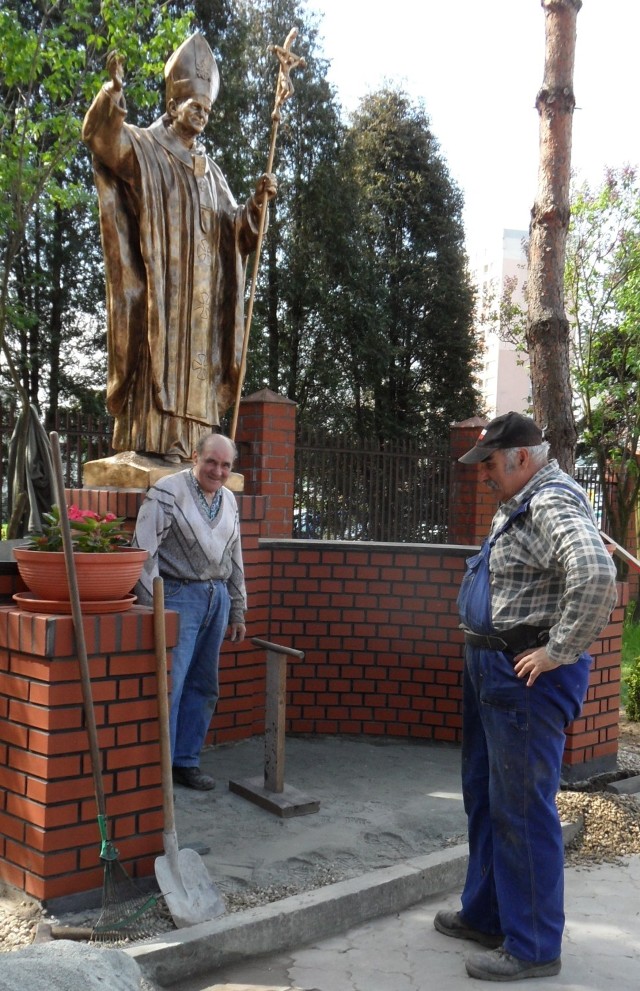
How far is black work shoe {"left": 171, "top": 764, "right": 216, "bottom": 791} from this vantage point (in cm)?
443

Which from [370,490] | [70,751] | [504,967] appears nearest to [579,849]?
[504,967]

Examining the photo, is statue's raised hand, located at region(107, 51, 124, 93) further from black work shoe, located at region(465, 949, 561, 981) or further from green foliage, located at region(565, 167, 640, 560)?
green foliage, located at region(565, 167, 640, 560)

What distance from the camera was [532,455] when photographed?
2.96 meters

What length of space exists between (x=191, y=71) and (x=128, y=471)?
6.97ft

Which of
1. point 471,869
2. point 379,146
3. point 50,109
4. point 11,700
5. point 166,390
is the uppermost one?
point 379,146

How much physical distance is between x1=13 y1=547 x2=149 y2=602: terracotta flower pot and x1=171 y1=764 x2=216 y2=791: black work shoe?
60.9 inches

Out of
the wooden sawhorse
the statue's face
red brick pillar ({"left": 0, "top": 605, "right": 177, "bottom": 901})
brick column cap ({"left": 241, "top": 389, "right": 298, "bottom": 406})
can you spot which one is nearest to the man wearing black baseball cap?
red brick pillar ({"left": 0, "top": 605, "right": 177, "bottom": 901})

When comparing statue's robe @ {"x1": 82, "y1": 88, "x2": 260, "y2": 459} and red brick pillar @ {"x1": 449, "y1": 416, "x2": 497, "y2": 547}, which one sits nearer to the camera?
statue's robe @ {"x1": 82, "y1": 88, "x2": 260, "y2": 459}

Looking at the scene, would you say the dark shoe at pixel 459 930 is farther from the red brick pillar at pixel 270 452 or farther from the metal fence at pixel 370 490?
the metal fence at pixel 370 490

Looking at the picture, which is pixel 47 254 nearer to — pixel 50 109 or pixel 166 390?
pixel 50 109

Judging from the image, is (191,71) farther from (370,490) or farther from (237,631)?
(370,490)

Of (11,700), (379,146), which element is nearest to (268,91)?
(379,146)

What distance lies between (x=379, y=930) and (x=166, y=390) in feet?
9.21

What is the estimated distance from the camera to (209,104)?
4.82 meters
